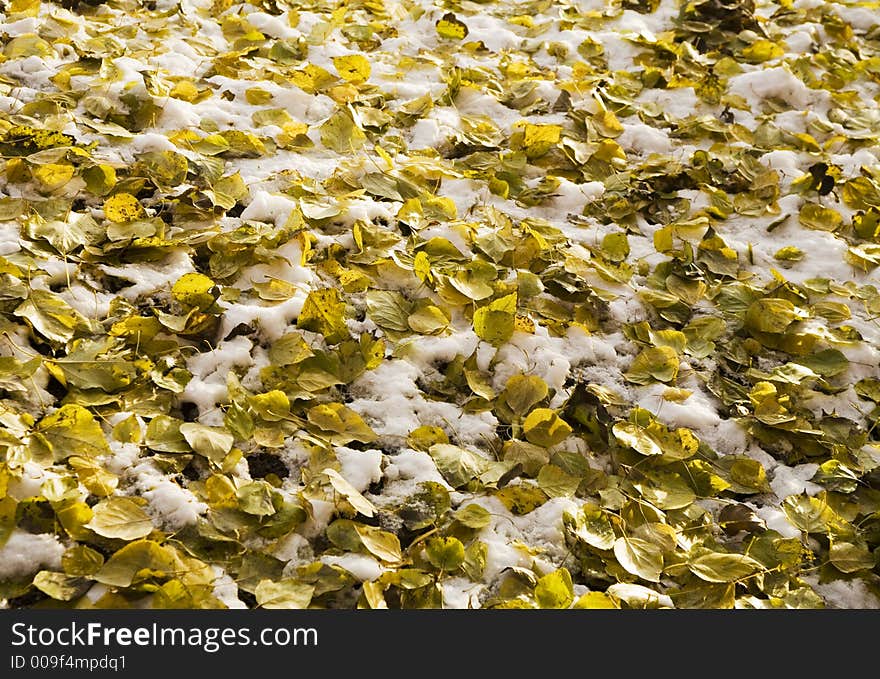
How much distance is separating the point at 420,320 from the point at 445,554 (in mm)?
480

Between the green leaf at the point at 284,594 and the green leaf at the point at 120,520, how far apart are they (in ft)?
0.60

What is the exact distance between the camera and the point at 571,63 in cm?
242

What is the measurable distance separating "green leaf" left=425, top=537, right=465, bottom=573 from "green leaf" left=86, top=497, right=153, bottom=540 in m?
0.40

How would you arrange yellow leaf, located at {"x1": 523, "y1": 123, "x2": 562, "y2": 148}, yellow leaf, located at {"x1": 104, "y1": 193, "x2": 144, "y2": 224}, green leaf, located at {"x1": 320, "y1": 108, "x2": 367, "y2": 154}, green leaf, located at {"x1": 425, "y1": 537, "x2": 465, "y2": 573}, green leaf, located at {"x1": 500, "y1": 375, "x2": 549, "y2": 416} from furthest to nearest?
yellow leaf, located at {"x1": 523, "y1": 123, "x2": 562, "y2": 148} → green leaf, located at {"x1": 320, "y1": 108, "x2": 367, "y2": 154} → yellow leaf, located at {"x1": 104, "y1": 193, "x2": 144, "y2": 224} → green leaf, located at {"x1": 500, "y1": 375, "x2": 549, "y2": 416} → green leaf, located at {"x1": 425, "y1": 537, "x2": 465, "y2": 573}

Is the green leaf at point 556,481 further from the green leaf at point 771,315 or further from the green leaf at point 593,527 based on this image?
the green leaf at point 771,315

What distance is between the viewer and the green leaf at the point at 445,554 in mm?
1259

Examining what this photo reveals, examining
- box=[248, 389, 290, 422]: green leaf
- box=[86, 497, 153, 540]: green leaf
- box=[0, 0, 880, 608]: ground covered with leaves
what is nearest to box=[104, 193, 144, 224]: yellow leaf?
box=[0, 0, 880, 608]: ground covered with leaves

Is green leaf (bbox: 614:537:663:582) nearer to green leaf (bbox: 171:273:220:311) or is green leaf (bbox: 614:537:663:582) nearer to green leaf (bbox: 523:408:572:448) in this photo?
green leaf (bbox: 523:408:572:448)

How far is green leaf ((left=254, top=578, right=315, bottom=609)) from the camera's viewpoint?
1166mm

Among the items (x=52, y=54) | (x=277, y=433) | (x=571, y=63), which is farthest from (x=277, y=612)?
(x=571, y=63)

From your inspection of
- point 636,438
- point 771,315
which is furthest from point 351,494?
point 771,315

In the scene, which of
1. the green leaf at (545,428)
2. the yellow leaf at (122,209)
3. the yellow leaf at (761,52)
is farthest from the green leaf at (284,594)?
the yellow leaf at (761,52)

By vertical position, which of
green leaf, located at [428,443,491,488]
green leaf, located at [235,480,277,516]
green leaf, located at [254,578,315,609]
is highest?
green leaf, located at [235,480,277,516]

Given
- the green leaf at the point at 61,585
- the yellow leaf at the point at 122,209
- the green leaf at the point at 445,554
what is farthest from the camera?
the yellow leaf at the point at 122,209
